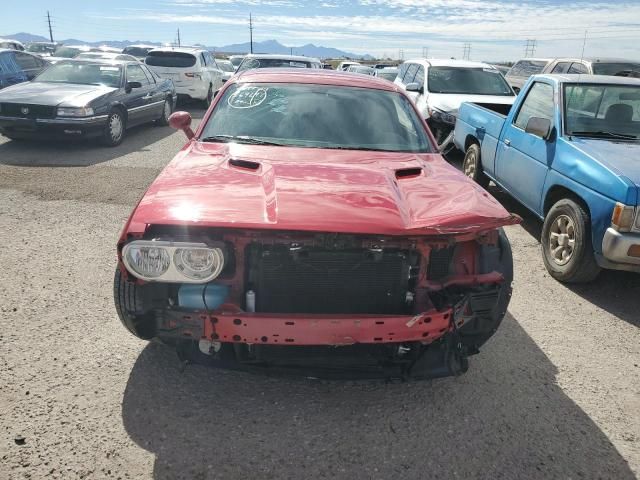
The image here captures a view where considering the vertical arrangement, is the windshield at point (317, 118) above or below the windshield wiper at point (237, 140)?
above

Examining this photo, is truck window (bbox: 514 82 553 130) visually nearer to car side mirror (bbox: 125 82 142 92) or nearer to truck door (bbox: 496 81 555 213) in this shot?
truck door (bbox: 496 81 555 213)

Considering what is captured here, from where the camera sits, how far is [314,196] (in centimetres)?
255

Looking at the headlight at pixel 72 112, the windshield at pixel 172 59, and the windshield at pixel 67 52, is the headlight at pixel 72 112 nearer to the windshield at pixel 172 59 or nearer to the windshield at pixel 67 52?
the windshield at pixel 172 59

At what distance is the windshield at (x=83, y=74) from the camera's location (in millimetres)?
9703

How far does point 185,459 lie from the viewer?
2375mm

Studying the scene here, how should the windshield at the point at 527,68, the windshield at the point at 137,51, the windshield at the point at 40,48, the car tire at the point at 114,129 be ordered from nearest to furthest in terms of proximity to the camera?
the car tire at the point at 114,129 < the windshield at the point at 527,68 < the windshield at the point at 137,51 < the windshield at the point at 40,48

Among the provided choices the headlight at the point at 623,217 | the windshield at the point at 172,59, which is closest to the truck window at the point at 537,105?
the headlight at the point at 623,217

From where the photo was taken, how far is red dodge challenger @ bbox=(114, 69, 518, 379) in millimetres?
2342

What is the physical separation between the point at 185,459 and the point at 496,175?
5.15m

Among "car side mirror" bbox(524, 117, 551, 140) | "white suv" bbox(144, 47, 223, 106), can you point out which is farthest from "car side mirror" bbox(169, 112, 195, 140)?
"white suv" bbox(144, 47, 223, 106)

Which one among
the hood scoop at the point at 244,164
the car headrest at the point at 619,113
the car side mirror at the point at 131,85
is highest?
the car headrest at the point at 619,113

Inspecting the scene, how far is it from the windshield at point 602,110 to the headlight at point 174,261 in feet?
13.2

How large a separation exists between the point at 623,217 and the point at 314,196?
2.66 m

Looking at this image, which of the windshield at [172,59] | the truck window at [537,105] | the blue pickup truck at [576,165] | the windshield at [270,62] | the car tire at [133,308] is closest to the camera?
the car tire at [133,308]
